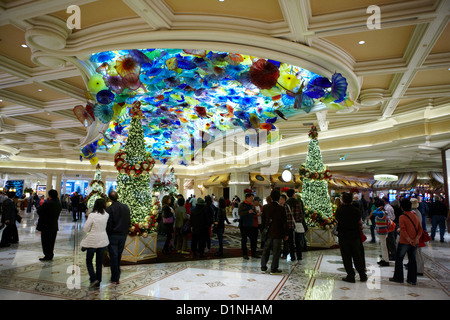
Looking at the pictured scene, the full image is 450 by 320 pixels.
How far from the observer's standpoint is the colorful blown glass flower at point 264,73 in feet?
18.8

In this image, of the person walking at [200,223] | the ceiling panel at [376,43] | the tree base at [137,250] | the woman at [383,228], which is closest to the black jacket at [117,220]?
the tree base at [137,250]

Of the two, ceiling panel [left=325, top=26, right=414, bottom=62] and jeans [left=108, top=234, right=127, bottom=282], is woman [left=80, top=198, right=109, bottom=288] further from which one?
ceiling panel [left=325, top=26, right=414, bottom=62]

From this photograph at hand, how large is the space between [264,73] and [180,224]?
12.5 feet

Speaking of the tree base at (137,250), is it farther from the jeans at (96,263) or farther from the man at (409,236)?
the man at (409,236)

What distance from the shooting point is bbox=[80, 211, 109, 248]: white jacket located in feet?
13.5

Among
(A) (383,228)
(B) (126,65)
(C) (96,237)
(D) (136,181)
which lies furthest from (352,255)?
(B) (126,65)

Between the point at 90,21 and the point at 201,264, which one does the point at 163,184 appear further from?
the point at 90,21

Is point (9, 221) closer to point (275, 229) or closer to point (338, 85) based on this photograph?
point (275, 229)

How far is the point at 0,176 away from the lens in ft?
84.4

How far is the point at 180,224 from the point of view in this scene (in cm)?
690

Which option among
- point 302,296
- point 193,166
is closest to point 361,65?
point 302,296

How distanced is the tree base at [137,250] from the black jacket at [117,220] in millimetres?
1751

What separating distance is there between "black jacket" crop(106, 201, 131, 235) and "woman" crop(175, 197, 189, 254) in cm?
234

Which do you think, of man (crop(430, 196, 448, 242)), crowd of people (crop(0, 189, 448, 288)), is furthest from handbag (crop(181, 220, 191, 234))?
man (crop(430, 196, 448, 242))
